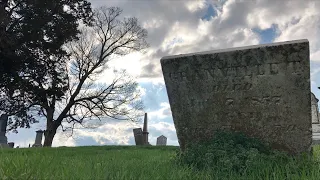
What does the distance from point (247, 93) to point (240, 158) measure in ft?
5.03

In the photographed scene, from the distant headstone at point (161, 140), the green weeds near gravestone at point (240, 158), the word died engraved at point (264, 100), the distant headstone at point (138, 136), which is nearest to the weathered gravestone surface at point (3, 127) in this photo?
the distant headstone at point (138, 136)

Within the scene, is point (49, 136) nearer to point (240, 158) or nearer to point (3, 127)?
point (3, 127)

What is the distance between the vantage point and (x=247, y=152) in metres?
5.59

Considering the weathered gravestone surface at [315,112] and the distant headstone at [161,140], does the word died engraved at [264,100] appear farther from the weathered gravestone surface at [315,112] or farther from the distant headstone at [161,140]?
the distant headstone at [161,140]

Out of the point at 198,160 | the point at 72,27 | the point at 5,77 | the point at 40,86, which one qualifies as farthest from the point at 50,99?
the point at 198,160

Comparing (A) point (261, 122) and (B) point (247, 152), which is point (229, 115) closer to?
(A) point (261, 122)

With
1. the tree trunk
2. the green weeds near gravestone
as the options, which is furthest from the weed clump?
the tree trunk

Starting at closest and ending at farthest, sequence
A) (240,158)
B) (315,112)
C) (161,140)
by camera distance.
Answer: (240,158) < (315,112) < (161,140)

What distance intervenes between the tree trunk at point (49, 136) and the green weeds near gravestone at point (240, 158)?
17475 millimetres

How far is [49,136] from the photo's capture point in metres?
22.8

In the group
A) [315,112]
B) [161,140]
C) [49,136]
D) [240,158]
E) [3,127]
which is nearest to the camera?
[240,158]

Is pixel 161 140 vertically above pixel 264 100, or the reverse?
pixel 264 100

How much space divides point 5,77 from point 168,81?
15731 millimetres

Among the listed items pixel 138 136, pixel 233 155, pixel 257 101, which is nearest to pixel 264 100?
pixel 257 101
